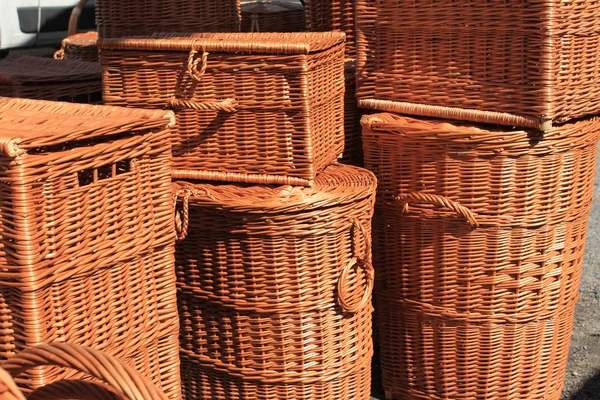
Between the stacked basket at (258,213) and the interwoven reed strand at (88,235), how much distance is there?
0.38 metres

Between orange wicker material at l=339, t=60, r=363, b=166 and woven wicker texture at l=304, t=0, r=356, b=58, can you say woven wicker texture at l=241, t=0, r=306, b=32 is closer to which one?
woven wicker texture at l=304, t=0, r=356, b=58

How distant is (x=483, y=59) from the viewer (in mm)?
2693

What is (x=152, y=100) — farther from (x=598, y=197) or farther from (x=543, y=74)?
(x=598, y=197)

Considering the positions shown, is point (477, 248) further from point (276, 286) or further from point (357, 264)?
point (276, 286)

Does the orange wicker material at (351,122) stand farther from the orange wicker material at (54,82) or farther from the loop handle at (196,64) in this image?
the orange wicker material at (54,82)

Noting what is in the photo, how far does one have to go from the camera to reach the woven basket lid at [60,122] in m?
1.75

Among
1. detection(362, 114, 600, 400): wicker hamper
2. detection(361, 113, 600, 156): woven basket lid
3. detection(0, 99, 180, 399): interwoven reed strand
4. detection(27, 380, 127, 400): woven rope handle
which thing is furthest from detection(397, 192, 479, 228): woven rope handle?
detection(27, 380, 127, 400): woven rope handle

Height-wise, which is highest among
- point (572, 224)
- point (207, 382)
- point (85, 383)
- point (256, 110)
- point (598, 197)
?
A: point (256, 110)

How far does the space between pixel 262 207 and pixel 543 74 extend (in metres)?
0.88

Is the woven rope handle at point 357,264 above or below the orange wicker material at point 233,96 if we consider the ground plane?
below

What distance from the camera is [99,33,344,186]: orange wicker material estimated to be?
99.7 inches

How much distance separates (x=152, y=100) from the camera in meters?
2.63

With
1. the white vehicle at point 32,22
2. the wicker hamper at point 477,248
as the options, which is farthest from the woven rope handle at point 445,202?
the white vehicle at point 32,22

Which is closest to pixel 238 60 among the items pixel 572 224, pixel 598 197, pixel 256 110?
pixel 256 110
